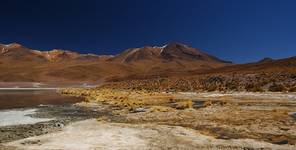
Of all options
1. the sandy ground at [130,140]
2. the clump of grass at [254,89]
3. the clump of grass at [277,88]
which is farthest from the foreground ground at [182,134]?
the clump of grass at [254,89]

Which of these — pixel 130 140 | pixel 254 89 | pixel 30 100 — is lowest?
pixel 130 140

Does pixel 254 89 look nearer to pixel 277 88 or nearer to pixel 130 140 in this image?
pixel 277 88

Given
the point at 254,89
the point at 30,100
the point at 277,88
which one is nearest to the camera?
the point at 30,100

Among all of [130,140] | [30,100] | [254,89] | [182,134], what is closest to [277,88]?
[254,89]

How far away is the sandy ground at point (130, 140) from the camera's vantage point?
1605 centimetres

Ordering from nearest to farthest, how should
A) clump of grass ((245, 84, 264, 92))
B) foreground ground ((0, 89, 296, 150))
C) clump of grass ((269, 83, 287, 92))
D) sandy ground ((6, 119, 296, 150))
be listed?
sandy ground ((6, 119, 296, 150)), foreground ground ((0, 89, 296, 150)), clump of grass ((269, 83, 287, 92)), clump of grass ((245, 84, 264, 92))

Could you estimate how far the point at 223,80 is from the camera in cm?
8206

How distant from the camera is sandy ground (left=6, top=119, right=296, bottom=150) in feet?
52.6

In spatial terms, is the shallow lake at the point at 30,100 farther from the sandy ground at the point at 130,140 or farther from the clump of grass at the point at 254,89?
the clump of grass at the point at 254,89

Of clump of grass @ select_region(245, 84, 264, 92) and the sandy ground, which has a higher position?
clump of grass @ select_region(245, 84, 264, 92)

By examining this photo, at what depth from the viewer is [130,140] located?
56.9 feet

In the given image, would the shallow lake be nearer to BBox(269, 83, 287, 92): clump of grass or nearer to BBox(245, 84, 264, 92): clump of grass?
BBox(245, 84, 264, 92): clump of grass

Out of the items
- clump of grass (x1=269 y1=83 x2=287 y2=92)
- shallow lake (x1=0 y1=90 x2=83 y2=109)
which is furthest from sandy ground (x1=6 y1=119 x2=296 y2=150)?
clump of grass (x1=269 y1=83 x2=287 y2=92)

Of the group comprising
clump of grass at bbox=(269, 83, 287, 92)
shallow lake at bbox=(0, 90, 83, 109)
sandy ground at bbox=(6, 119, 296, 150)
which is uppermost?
clump of grass at bbox=(269, 83, 287, 92)
